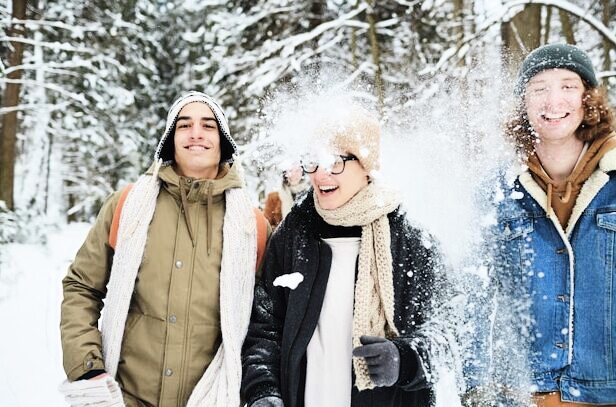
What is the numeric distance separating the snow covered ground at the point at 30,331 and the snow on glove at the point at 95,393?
3149 millimetres

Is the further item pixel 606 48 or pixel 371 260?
pixel 606 48

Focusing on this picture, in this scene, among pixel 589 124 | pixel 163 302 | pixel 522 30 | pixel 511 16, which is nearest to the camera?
pixel 589 124

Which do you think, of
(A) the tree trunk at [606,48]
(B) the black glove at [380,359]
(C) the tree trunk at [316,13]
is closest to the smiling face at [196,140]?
(B) the black glove at [380,359]

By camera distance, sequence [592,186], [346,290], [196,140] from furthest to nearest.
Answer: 1. [196,140]
2. [346,290]
3. [592,186]

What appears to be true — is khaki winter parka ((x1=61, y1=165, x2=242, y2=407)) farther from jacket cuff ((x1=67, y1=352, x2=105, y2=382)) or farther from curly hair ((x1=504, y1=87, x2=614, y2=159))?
curly hair ((x1=504, y1=87, x2=614, y2=159))

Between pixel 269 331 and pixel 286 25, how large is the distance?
8.24 m

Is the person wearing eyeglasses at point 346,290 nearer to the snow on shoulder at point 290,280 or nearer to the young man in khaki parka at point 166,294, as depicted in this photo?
the snow on shoulder at point 290,280

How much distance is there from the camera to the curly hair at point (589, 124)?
232 centimetres

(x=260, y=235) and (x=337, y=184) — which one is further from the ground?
(x=337, y=184)

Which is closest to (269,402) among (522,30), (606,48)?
(522,30)

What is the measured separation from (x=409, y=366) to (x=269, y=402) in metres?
0.60

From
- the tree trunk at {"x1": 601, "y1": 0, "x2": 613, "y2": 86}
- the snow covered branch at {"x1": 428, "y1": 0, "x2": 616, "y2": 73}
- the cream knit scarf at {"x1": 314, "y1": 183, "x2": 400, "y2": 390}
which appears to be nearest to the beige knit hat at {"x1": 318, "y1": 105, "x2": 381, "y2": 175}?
the cream knit scarf at {"x1": 314, "y1": 183, "x2": 400, "y2": 390}

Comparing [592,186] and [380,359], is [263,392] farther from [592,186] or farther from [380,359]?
[592,186]

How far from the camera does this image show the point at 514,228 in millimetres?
2402
